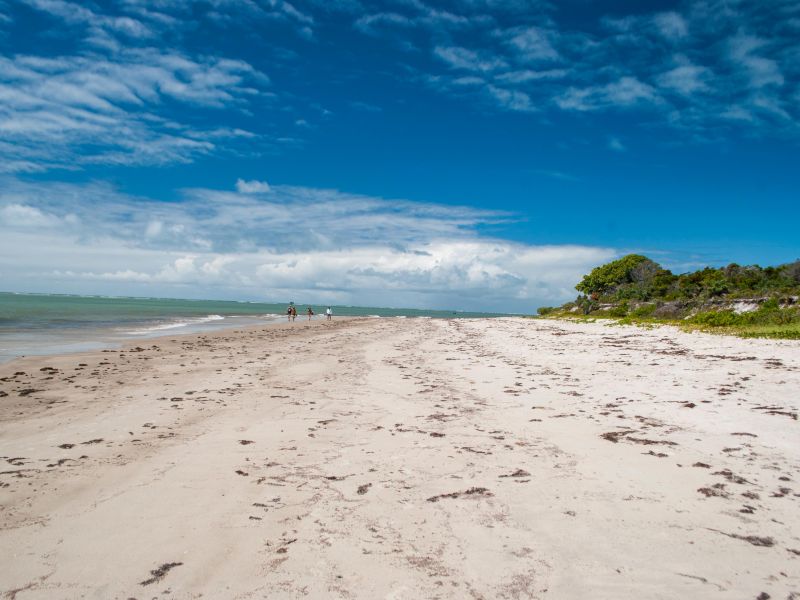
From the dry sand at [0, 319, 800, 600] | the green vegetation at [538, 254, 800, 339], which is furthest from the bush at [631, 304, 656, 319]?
the dry sand at [0, 319, 800, 600]

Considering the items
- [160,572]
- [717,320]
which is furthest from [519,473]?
[717,320]

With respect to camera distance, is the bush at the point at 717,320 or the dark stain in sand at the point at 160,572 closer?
the dark stain in sand at the point at 160,572

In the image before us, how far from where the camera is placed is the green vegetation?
868 inches

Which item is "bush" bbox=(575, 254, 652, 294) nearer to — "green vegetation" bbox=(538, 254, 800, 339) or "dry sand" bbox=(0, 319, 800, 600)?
"green vegetation" bbox=(538, 254, 800, 339)

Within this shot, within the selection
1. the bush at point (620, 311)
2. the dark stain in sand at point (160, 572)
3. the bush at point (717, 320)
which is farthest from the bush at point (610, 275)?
the dark stain in sand at point (160, 572)

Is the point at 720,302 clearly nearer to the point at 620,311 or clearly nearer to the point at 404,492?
the point at 620,311

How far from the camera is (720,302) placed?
35188mm

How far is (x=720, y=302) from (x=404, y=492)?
39224mm

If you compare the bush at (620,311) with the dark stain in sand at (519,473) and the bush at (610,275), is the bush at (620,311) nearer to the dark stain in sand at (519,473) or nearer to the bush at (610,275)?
the bush at (610,275)

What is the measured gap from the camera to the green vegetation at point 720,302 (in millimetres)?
22047

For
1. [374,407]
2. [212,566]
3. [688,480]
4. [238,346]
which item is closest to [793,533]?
[688,480]

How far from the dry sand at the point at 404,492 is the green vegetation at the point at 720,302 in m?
14.2

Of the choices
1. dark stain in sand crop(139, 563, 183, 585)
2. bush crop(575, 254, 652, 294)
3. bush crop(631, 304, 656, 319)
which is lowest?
dark stain in sand crop(139, 563, 183, 585)

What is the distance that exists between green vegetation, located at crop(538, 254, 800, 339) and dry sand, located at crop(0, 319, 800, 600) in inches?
559
